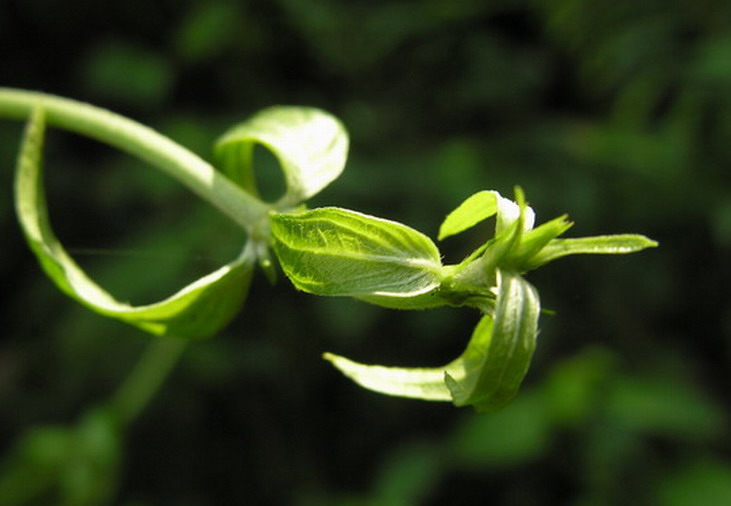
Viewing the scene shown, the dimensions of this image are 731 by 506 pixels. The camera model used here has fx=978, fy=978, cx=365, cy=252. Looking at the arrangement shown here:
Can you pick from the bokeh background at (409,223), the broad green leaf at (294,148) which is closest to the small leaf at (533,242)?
the broad green leaf at (294,148)

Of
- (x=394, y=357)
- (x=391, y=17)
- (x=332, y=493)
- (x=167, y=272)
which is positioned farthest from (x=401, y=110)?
(x=332, y=493)

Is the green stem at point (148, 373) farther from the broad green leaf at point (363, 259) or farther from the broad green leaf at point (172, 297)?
the broad green leaf at point (363, 259)

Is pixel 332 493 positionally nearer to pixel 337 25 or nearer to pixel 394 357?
pixel 394 357

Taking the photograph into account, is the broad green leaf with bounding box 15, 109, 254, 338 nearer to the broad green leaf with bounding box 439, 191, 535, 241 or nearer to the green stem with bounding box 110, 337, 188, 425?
the broad green leaf with bounding box 439, 191, 535, 241

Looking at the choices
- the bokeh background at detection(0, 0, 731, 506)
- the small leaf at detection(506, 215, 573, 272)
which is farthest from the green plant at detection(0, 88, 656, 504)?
the bokeh background at detection(0, 0, 731, 506)

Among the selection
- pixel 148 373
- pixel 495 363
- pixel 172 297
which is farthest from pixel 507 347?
pixel 148 373

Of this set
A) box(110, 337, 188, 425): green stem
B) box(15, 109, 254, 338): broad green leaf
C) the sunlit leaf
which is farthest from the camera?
box(110, 337, 188, 425): green stem

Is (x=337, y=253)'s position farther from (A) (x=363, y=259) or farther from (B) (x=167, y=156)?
(B) (x=167, y=156)
